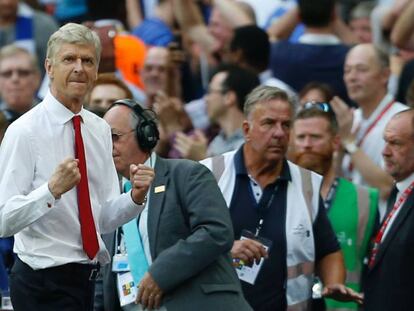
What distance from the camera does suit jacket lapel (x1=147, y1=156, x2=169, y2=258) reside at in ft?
21.9

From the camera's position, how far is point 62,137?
5.86 metres

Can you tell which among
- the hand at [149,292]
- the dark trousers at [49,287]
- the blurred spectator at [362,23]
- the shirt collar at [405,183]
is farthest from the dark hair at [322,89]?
the dark trousers at [49,287]

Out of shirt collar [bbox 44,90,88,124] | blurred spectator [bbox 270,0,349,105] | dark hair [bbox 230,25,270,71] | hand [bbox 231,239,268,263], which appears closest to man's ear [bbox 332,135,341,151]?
blurred spectator [bbox 270,0,349,105]

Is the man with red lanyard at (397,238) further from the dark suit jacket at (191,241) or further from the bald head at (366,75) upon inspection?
the bald head at (366,75)

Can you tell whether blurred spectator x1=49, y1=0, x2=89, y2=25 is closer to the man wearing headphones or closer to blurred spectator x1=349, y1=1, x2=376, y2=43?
blurred spectator x1=349, y1=1, x2=376, y2=43

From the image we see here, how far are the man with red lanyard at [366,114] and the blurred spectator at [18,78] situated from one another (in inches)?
99.1

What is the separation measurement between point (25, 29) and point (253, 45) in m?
2.20

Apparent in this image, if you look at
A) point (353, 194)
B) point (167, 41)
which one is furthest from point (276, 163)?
point (167, 41)

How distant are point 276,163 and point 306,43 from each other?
2.54 m

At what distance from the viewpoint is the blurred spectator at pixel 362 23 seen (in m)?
11.5

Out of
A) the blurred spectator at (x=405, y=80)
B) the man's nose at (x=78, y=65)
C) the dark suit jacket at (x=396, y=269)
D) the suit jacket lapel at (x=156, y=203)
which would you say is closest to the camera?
the man's nose at (x=78, y=65)

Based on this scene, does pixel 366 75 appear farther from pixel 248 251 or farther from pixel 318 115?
pixel 248 251

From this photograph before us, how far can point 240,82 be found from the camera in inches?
383

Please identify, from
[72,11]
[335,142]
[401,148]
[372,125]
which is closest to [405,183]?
[401,148]
